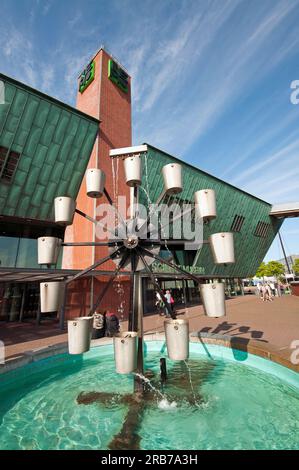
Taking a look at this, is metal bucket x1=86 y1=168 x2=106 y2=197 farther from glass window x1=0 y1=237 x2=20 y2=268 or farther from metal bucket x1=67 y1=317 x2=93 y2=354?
glass window x1=0 y1=237 x2=20 y2=268

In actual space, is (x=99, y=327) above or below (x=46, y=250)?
below

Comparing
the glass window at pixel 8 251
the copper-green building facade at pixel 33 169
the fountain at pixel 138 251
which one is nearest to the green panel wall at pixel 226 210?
the copper-green building facade at pixel 33 169

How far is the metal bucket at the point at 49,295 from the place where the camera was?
178 inches

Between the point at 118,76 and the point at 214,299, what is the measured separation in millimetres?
26461

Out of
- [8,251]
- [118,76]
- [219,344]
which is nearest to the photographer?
[219,344]

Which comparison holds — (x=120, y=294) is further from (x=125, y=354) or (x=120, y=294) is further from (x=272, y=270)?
(x=272, y=270)

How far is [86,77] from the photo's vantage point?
79.9ft

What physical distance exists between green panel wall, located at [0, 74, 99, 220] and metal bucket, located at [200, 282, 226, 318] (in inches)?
585

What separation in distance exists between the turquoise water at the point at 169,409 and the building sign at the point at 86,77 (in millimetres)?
25450

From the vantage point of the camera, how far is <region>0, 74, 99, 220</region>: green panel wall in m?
14.4
